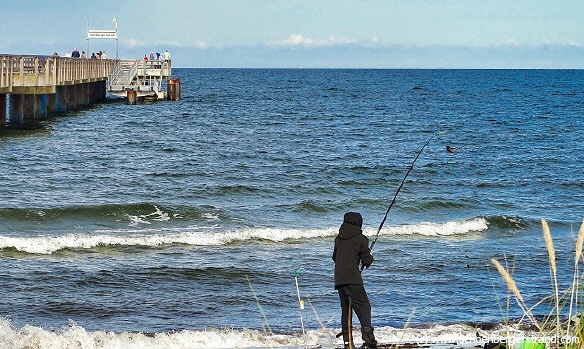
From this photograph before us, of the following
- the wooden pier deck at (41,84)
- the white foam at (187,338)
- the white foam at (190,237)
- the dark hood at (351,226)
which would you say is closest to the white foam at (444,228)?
the white foam at (190,237)

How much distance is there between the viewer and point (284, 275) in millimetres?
13875

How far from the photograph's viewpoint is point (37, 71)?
32.2 m

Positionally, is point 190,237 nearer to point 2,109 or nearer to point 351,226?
point 351,226

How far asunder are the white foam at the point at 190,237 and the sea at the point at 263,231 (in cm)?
5

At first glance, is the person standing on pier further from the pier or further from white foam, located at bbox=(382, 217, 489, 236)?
the pier

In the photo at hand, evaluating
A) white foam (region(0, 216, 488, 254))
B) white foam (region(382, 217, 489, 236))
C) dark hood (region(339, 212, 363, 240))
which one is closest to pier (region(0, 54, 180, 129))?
white foam (region(0, 216, 488, 254))

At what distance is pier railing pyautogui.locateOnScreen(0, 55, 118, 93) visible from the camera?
29.5 meters

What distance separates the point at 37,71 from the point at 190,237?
17633 millimetres

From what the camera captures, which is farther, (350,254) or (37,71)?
(37,71)

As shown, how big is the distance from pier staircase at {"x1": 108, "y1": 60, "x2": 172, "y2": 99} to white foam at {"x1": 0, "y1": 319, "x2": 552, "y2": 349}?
47044 mm

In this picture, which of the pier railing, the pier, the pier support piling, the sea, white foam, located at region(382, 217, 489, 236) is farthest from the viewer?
the pier support piling

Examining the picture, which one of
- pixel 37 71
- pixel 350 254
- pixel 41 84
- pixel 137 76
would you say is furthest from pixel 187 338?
pixel 137 76

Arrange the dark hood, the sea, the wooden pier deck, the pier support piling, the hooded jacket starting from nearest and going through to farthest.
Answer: the hooded jacket
the dark hood
the sea
the wooden pier deck
the pier support piling

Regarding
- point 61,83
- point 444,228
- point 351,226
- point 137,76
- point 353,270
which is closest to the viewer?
point 353,270
